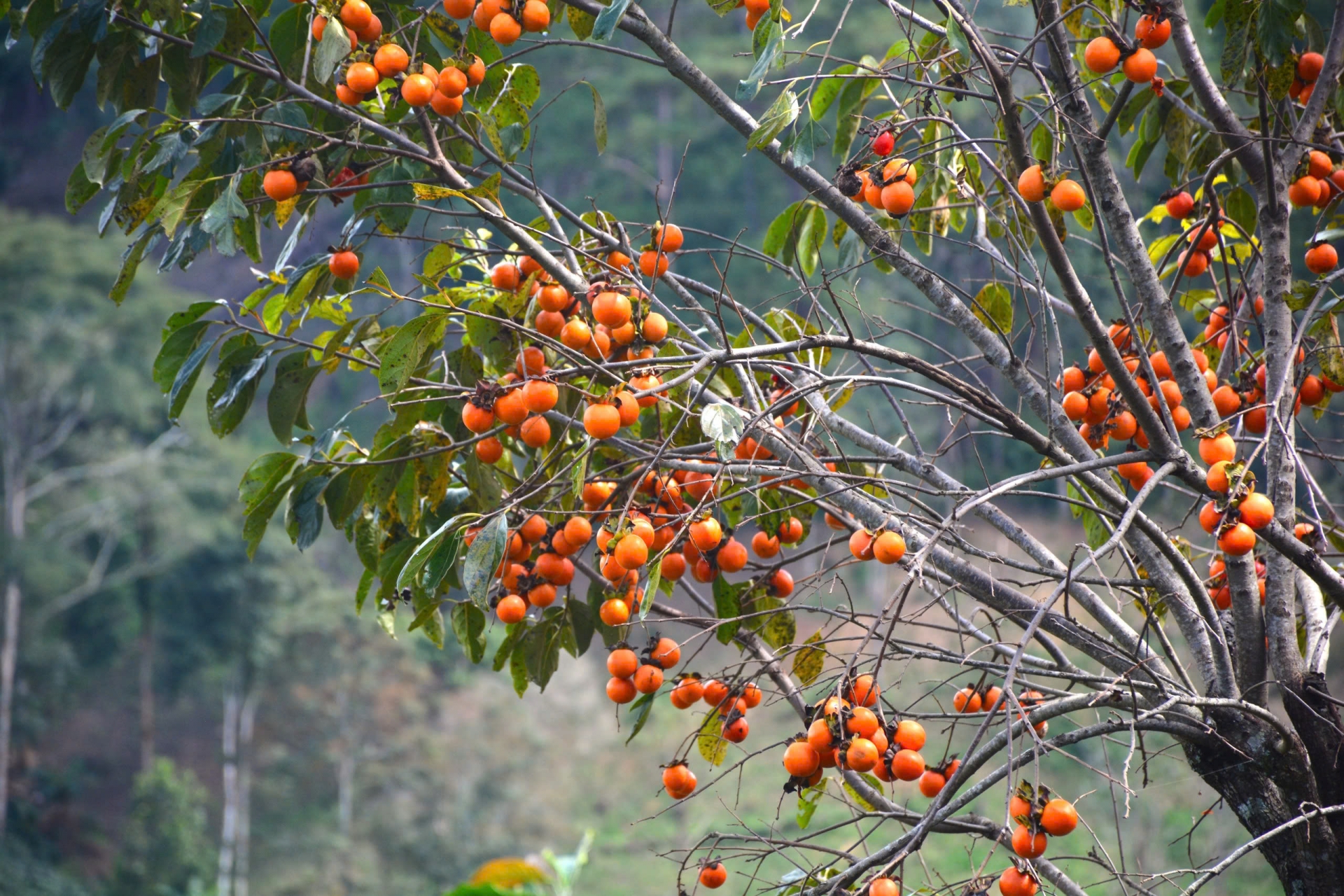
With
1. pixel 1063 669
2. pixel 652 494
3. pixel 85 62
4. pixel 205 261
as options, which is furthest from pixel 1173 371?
pixel 205 261

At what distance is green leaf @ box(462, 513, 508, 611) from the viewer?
4.08 feet

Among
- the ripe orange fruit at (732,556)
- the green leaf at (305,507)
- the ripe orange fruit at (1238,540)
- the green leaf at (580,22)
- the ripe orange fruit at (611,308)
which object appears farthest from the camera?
the green leaf at (580,22)

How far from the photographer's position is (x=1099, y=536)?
1773mm

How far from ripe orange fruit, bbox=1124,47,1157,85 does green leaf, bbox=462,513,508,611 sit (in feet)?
2.99

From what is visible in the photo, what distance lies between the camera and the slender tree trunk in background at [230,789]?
399 inches

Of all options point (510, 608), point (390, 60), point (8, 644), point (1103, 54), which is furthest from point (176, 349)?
point (8, 644)

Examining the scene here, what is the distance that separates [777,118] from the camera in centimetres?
133

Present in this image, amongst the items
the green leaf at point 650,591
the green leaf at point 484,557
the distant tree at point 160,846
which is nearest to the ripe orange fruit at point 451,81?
the green leaf at point 484,557

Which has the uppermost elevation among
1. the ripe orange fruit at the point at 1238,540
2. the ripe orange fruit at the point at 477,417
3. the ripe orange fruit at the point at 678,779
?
the ripe orange fruit at the point at 477,417

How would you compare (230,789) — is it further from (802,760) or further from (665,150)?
(802,760)

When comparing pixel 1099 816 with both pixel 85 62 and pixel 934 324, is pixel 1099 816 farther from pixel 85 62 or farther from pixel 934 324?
pixel 85 62

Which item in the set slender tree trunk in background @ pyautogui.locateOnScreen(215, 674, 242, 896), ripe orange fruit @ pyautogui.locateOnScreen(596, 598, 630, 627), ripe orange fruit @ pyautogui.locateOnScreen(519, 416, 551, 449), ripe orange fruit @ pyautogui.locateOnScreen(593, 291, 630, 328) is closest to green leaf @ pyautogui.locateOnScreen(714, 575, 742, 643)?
ripe orange fruit @ pyautogui.locateOnScreen(596, 598, 630, 627)

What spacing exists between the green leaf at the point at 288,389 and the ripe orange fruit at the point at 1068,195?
1.09 m

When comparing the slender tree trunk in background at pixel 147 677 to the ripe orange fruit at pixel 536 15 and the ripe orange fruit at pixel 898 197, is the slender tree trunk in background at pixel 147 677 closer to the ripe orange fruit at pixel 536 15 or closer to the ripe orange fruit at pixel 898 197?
the ripe orange fruit at pixel 536 15
